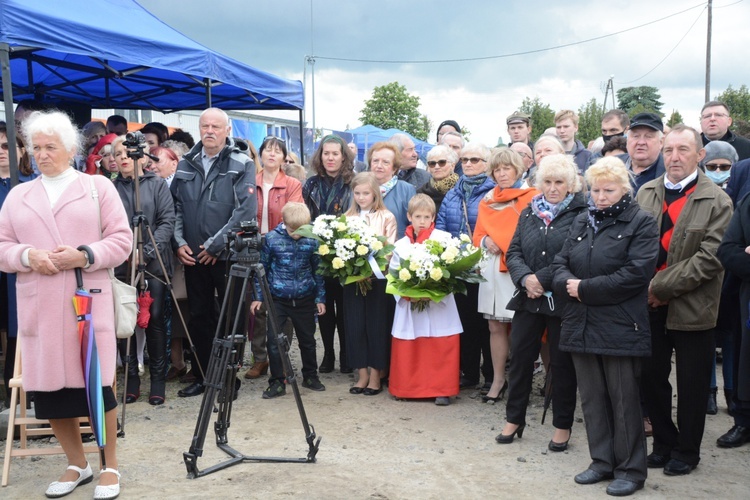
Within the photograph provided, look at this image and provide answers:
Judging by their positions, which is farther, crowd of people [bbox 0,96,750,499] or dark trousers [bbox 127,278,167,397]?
dark trousers [bbox 127,278,167,397]

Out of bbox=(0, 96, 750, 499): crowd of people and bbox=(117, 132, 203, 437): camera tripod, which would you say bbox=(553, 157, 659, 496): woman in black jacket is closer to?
bbox=(0, 96, 750, 499): crowd of people

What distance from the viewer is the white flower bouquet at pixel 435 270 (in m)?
5.53

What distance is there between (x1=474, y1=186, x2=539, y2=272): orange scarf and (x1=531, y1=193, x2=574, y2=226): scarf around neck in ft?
2.08

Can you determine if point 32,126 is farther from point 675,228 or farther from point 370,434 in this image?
point 675,228

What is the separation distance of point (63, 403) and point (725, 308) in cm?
473

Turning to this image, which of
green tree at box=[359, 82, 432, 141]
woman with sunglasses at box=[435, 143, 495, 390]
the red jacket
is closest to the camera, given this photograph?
woman with sunglasses at box=[435, 143, 495, 390]

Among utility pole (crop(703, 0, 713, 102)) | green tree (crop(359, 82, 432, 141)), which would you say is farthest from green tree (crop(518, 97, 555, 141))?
green tree (crop(359, 82, 432, 141))

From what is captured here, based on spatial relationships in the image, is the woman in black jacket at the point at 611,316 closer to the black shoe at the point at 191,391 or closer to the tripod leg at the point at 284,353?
the tripod leg at the point at 284,353

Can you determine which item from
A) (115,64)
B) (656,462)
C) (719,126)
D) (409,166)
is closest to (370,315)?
(409,166)

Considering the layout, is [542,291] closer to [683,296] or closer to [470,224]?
[683,296]

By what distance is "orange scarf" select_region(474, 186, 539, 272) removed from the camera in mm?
5500

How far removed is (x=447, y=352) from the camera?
5.87 m

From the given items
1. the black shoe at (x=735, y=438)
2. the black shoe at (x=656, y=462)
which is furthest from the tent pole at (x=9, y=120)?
the black shoe at (x=735, y=438)

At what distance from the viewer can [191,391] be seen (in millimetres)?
6059
